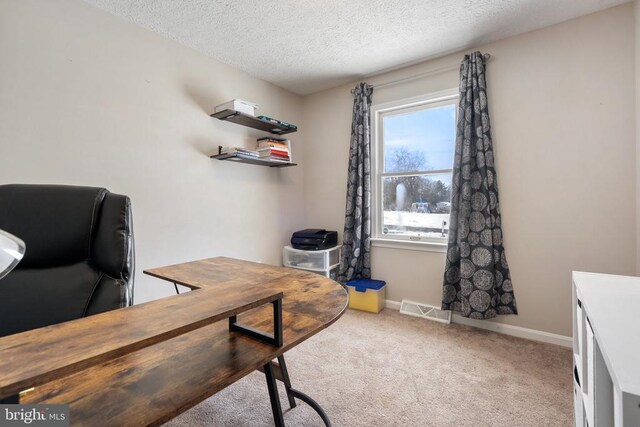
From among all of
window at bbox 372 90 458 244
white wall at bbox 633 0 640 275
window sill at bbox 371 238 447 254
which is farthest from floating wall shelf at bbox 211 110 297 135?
white wall at bbox 633 0 640 275

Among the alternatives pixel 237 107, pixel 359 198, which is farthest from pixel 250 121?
pixel 359 198

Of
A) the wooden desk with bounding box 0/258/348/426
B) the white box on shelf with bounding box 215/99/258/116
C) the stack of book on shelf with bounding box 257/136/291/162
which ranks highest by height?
the white box on shelf with bounding box 215/99/258/116

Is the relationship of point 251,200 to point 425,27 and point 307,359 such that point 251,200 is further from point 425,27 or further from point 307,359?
point 425,27

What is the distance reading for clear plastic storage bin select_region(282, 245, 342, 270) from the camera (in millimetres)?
2994

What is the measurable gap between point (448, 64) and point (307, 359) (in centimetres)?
277

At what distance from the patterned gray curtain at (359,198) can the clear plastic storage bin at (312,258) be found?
14cm

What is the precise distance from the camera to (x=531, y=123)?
2250 mm

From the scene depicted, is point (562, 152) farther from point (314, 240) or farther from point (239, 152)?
point (239, 152)

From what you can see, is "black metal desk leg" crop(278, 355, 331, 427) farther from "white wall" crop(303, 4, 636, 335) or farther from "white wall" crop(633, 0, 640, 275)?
"white wall" crop(633, 0, 640, 275)

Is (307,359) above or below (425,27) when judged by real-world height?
below

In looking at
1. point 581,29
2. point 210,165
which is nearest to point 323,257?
point 210,165

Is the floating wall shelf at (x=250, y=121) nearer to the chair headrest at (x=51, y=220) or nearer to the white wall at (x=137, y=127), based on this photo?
Answer: the white wall at (x=137, y=127)

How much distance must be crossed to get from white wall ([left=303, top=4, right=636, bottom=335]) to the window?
0.26 metres

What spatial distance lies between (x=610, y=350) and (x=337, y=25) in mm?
2328
